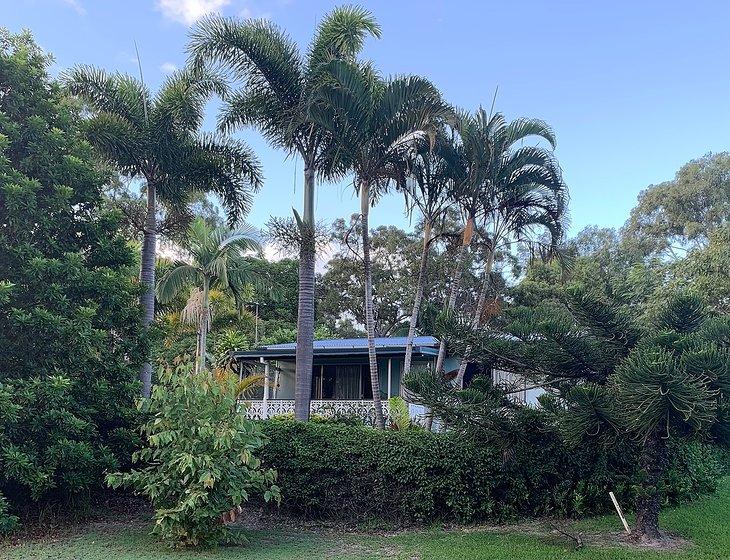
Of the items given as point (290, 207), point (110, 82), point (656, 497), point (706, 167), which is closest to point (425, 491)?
point (656, 497)

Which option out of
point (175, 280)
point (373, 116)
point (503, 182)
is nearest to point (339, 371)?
point (175, 280)

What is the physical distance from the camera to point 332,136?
981cm

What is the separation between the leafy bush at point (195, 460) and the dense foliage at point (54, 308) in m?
1.22

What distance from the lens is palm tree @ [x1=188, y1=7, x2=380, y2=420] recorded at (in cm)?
1001

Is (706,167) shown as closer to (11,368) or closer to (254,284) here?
(254,284)

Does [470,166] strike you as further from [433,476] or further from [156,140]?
[156,140]

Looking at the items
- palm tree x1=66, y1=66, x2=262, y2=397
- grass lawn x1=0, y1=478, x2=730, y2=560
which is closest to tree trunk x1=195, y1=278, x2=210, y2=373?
palm tree x1=66, y1=66, x2=262, y2=397

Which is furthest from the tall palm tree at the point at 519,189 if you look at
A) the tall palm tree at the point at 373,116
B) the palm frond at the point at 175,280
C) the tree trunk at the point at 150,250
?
the palm frond at the point at 175,280

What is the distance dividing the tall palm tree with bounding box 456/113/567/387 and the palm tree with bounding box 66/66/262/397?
17.8 ft

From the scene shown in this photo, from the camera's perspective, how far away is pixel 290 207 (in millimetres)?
10352

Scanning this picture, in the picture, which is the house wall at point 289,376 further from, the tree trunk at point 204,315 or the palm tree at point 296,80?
the palm tree at point 296,80

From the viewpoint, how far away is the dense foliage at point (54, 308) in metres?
6.98

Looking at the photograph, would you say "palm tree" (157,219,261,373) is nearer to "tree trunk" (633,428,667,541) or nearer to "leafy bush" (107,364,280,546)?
"leafy bush" (107,364,280,546)

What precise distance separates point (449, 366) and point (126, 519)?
11.7 meters
